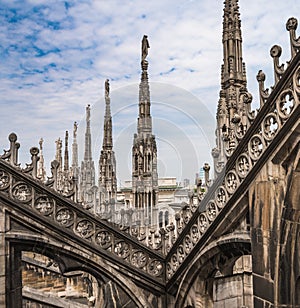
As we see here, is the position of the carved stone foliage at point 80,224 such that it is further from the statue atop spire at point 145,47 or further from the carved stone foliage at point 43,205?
the statue atop spire at point 145,47

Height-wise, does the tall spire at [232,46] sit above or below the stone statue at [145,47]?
below

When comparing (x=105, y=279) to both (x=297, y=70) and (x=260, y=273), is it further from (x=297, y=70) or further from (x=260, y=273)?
(x=297, y=70)

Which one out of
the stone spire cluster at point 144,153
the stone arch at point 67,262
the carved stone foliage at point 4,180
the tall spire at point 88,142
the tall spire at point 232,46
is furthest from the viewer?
the tall spire at point 88,142

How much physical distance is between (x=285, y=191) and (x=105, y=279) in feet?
12.6

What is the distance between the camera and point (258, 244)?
548 cm

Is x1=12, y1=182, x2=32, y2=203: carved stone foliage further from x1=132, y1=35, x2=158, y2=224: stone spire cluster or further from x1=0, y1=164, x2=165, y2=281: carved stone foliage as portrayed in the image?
x1=132, y1=35, x2=158, y2=224: stone spire cluster

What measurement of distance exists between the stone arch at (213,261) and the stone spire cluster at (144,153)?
9.58 meters

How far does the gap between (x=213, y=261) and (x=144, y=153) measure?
10.4 m

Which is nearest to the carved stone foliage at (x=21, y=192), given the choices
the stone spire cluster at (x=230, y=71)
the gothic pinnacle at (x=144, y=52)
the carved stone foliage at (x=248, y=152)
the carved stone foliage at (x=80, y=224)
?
the carved stone foliage at (x=80, y=224)

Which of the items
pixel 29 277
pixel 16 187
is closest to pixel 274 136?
pixel 16 187

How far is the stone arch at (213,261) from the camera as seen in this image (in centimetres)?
608

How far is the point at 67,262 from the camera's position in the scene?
714 cm

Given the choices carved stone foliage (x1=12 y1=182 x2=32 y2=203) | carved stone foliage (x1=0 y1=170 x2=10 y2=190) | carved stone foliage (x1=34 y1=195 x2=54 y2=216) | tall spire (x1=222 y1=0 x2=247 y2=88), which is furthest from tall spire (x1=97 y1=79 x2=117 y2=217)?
carved stone foliage (x1=0 y1=170 x2=10 y2=190)

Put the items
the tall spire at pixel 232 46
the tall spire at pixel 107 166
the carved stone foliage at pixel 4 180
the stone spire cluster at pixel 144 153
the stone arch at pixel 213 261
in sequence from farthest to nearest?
the tall spire at pixel 107 166 → the stone spire cluster at pixel 144 153 → the tall spire at pixel 232 46 → the carved stone foliage at pixel 4 180 → the stone arch at pixel 213 261
